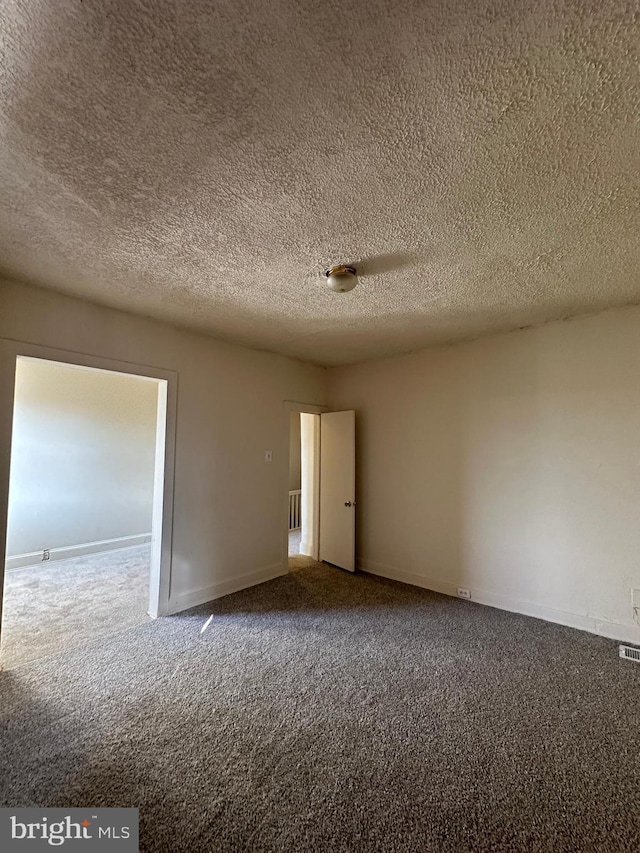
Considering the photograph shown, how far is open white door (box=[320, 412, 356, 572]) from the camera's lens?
427 cm

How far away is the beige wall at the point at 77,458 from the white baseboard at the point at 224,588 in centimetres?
249

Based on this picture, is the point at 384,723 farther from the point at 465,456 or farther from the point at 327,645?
the point at 465,456

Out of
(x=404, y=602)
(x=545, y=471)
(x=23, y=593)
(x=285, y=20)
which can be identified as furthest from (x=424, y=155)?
(x=23, y=593)

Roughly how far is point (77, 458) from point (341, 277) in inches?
178

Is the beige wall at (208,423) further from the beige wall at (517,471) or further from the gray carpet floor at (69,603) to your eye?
the beige wall at (517,471)

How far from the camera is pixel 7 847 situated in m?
1.26

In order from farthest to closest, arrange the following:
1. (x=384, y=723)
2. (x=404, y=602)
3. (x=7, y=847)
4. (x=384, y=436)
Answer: (x=384, y=436)
(x=404, y=602)
(x=384, y=723)
(x=7, y=847)

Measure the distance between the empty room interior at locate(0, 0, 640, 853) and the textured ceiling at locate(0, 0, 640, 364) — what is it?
1cm

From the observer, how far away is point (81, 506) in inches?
185

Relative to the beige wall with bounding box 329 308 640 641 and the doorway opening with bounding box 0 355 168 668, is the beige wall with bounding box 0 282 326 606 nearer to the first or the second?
the doorway opening with bounding box 0 355 168 668

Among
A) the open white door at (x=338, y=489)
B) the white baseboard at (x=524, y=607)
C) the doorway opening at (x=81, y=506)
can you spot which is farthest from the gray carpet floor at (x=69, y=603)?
the white baseboard at (x=524, y=607)

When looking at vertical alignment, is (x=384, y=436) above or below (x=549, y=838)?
above

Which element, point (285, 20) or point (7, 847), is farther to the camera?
point (7, 847)

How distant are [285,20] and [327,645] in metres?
3.21
